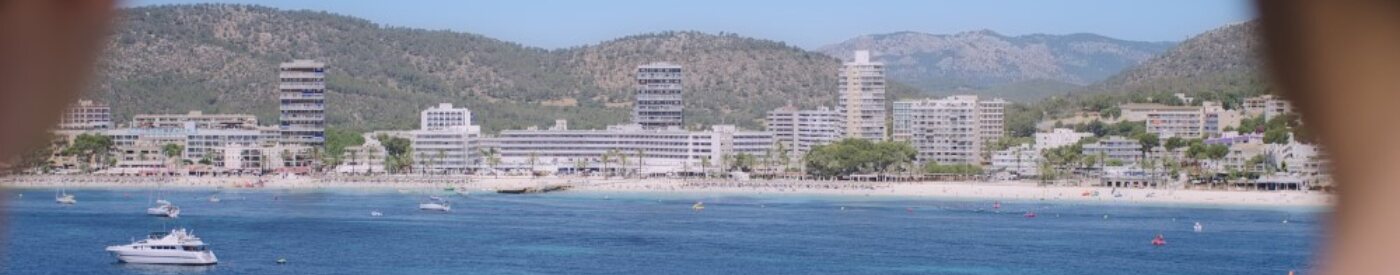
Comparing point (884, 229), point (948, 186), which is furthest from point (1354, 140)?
point (948, 186)

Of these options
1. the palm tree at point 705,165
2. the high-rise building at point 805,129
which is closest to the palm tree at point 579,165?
the palm tree at point 705,165

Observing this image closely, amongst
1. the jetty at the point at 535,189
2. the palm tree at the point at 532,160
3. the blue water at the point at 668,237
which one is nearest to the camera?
the blue water at the point at 668,237

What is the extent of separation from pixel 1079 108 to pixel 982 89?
60.3 feet

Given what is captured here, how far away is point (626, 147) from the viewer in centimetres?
3509

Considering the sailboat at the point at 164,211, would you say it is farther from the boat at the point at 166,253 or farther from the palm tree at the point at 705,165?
the palm tree at the point at 705,165

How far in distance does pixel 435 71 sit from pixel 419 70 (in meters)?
0.32

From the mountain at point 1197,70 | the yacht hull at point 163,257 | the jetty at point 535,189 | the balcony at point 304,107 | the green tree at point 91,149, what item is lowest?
the yacht hull at point 163,257

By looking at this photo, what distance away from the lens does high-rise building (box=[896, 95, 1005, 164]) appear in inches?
1315

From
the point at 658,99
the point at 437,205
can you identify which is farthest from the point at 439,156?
the point at 437,205

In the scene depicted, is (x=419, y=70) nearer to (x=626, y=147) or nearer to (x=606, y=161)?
(x=626, y=147)

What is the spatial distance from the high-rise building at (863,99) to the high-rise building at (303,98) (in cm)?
832

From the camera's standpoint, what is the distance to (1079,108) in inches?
1382

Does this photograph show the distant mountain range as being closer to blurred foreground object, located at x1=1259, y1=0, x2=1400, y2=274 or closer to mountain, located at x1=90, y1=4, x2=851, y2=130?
mountain, located at x1=90, y1=4, x2=851, y2=130

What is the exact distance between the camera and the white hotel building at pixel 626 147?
1345 inches
